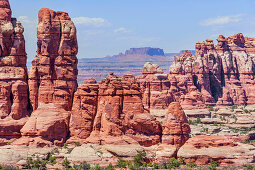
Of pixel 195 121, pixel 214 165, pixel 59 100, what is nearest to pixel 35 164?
pixel 59 100

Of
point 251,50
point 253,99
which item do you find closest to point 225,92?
point 253,99

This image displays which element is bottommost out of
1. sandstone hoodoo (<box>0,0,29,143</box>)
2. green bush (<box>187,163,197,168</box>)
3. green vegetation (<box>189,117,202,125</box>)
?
green vegetation (<box>189,117,202,125</box>)

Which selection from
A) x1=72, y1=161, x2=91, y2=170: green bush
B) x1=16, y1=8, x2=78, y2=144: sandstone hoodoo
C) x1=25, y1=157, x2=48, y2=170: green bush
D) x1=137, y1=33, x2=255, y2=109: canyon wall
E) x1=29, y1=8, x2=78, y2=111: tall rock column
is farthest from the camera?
x1=137, y1=33, x2=255, y2=109: canyon wall

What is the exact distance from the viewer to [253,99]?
5615 inches

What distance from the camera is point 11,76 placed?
2776 inches

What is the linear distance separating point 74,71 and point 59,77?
2.14m

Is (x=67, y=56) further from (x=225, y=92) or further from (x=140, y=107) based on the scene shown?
(x=225, y=92)

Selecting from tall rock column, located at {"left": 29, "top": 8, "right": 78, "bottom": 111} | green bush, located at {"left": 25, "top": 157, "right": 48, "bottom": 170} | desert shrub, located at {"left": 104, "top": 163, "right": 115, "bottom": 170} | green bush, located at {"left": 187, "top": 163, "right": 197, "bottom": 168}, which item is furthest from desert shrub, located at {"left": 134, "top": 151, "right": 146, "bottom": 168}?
tall rock column, located at {"left": 29, "top": 8, "right": 78, "bottom": 111}

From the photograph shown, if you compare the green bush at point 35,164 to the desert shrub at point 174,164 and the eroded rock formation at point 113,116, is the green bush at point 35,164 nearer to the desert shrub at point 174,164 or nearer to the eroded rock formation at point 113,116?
the eroded rock formation at point 113,116

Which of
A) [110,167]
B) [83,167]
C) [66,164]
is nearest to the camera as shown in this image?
[83,167]

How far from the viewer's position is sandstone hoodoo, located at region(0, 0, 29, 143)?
69.4m

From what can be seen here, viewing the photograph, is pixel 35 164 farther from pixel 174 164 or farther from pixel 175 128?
pixel 175 128

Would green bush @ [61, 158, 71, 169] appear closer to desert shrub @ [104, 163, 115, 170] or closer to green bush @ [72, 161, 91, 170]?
green bush @ [72, 161, 91, 170]

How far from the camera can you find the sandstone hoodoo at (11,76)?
6938 cm
